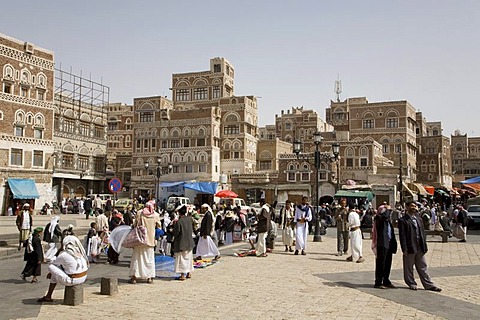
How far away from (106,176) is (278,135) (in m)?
37.2

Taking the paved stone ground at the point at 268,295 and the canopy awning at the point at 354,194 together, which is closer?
the paved stone ground at the point at 268,295

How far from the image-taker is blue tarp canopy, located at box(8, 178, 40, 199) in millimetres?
35312

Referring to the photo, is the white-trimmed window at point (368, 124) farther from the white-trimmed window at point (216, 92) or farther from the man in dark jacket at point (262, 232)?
the man in dark jacket at point (262, 232)

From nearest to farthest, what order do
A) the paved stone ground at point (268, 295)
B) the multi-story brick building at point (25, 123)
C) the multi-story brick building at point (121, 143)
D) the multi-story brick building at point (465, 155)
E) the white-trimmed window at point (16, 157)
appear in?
the paved stone ground at point (268, 295), the multi-story brick building at point (25, 123), the white-trimmed window at point (16, 157), the multi-story brick building at point (121, 143), the multi-story brick building at point (465, 155)

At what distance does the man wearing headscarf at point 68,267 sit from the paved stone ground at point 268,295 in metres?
0.42

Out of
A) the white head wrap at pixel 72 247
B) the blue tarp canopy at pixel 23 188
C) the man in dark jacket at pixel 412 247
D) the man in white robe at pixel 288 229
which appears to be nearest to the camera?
the white head wrap at pixel 72 247

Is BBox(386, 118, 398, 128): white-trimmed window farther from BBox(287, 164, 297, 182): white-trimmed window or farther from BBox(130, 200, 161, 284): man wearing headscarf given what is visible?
BBox(130, 200, 161, 284): man wearing headscarf

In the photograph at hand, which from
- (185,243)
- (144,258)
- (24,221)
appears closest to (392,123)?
(24,221)

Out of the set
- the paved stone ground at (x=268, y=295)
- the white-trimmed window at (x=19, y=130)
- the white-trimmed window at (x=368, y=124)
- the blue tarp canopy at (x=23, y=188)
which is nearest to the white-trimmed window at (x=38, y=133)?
the white-trimmed window at (x=19, y=130)

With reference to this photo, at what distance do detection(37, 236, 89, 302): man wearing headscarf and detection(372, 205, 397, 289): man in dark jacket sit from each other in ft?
19.1

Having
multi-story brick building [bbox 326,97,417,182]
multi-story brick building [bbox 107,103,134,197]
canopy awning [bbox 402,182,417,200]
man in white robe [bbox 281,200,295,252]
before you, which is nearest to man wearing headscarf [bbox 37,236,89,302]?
man in white robe [bbox 281,200,295,252]

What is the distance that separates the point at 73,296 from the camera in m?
8.08

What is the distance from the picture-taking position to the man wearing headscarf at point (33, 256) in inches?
406

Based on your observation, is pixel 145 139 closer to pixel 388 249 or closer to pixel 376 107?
pixel 376 107
